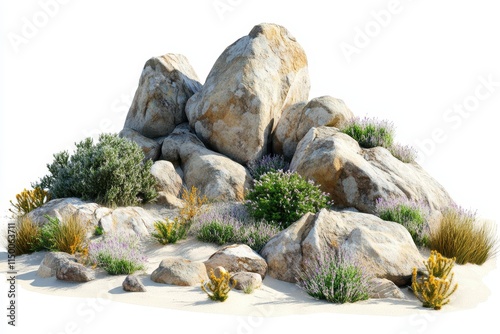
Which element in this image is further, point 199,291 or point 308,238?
point 308,238

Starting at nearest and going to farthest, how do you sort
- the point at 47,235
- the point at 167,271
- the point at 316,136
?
the point at 167,271 < the point at 47,235 < the point at 316,136

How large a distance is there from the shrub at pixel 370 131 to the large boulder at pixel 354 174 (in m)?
0.71

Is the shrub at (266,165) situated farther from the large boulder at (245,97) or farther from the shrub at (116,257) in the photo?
the shrub at (116,257)

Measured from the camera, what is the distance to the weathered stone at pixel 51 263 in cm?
1148

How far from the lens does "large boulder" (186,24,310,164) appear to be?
57.1 feet

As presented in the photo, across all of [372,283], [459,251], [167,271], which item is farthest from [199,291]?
[459,251]

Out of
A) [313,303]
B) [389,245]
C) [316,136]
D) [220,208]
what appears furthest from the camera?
[316,136]

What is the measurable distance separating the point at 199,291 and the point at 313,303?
2.16 meters

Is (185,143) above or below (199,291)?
above

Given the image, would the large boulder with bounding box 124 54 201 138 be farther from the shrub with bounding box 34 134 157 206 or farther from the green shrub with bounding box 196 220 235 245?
the green shrub with bounding box 196 220 235 245

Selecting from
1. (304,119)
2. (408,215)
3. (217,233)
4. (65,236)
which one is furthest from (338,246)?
(304,119)

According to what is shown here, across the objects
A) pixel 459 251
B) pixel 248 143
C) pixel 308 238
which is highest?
pixel 248 143

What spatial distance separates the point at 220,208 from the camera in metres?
14.7

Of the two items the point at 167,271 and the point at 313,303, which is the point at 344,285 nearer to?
the point at 313,303
